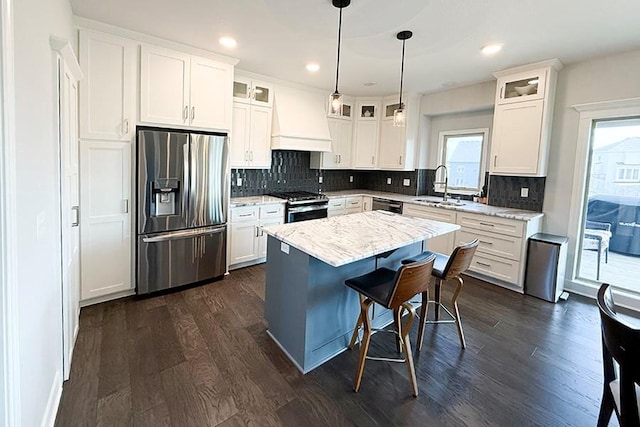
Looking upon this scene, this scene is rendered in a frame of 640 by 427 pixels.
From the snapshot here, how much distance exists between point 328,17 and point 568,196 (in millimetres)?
3403

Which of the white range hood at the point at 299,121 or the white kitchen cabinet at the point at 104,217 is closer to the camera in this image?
the white kitchen cabinet at the point at 104,217

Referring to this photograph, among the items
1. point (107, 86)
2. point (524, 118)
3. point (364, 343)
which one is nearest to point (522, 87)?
point (524, 118)

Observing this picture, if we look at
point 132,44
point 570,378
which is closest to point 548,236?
point 570,378

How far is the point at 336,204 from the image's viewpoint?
205 inches

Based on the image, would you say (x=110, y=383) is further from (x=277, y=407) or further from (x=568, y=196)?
(x=568, y=196)

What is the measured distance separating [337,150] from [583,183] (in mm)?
3406

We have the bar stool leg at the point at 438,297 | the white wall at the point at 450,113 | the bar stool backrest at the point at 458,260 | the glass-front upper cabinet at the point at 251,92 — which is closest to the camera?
the bar stool backrest at the point at 458,260

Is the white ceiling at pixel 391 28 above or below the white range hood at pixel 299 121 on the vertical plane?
above

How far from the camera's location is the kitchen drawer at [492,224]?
3.63 m

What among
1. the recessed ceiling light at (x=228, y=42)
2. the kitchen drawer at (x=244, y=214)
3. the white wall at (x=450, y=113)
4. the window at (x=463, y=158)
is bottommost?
the kitchen drawer at (x=244, y=214)

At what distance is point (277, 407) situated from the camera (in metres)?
1.87

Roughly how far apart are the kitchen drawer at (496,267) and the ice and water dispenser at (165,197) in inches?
146

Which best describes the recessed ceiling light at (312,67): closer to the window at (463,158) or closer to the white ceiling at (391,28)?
the white ceiling at (391,28)

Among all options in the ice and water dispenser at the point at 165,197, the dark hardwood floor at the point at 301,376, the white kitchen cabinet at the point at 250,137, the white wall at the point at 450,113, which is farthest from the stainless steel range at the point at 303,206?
the white wall at the point at 450,113
